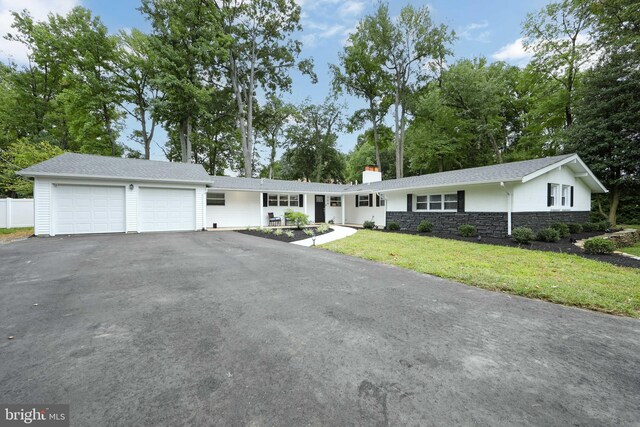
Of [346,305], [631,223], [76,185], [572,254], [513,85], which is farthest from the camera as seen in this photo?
[513,85]

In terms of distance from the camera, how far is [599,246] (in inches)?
298

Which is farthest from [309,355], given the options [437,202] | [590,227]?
[590,227]

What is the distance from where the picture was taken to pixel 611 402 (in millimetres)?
1858

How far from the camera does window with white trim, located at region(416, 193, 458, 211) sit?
508 inches

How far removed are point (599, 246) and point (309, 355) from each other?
992cm

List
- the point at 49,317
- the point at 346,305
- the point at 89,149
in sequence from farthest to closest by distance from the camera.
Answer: the point at 89,149 < the point at 346,305 < the point at 49,317

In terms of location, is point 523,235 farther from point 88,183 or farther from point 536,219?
point 88,183

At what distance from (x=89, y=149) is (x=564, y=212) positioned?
32.2 m

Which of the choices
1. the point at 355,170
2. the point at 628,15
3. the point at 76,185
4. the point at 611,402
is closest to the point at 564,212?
the point at 628,15

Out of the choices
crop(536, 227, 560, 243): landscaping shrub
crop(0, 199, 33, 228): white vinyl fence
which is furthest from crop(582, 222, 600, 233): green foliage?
crop(0, 199, 33, 228): white vinyl fence

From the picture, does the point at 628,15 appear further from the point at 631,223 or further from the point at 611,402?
the point at 611,402

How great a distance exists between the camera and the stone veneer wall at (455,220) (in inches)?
431

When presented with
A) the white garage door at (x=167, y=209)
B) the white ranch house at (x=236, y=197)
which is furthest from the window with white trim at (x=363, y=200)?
the white garage door at (x=167, y=209)

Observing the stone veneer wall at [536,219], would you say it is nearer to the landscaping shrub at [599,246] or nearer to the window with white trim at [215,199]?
the landscaping shrub at [599,246]
